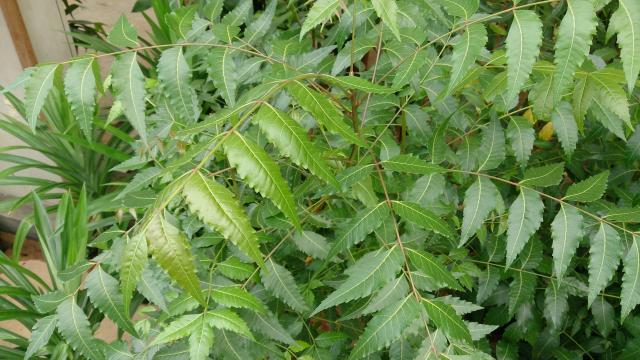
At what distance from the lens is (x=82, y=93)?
68 centimetres

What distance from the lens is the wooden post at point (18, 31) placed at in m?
1.97

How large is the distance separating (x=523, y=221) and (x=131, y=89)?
511 millimetres

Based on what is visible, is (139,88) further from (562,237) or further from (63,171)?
(63,171)

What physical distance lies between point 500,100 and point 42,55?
194 cm

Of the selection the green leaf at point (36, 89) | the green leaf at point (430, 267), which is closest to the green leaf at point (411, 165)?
the green leaf at point (430, 267)

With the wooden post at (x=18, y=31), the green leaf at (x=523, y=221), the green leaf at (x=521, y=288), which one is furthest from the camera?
the wooden post at (x=18, y=31)

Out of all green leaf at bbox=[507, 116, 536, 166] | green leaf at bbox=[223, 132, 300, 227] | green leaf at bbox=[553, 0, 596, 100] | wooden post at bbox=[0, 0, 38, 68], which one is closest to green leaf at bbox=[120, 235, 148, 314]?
green leaf at bbox=[223, 132, 300, 227]

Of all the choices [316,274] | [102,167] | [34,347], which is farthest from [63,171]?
[316,274]

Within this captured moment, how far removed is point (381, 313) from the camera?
23.8 inches

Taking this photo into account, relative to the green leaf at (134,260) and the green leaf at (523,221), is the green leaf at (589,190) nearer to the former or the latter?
the green leaf at (523,221)

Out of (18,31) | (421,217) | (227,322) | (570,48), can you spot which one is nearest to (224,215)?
(227,322)

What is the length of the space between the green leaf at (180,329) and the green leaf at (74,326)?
0.18m

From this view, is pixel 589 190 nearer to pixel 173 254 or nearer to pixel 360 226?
pixel 360 226

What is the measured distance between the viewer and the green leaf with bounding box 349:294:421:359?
1.93 ft
